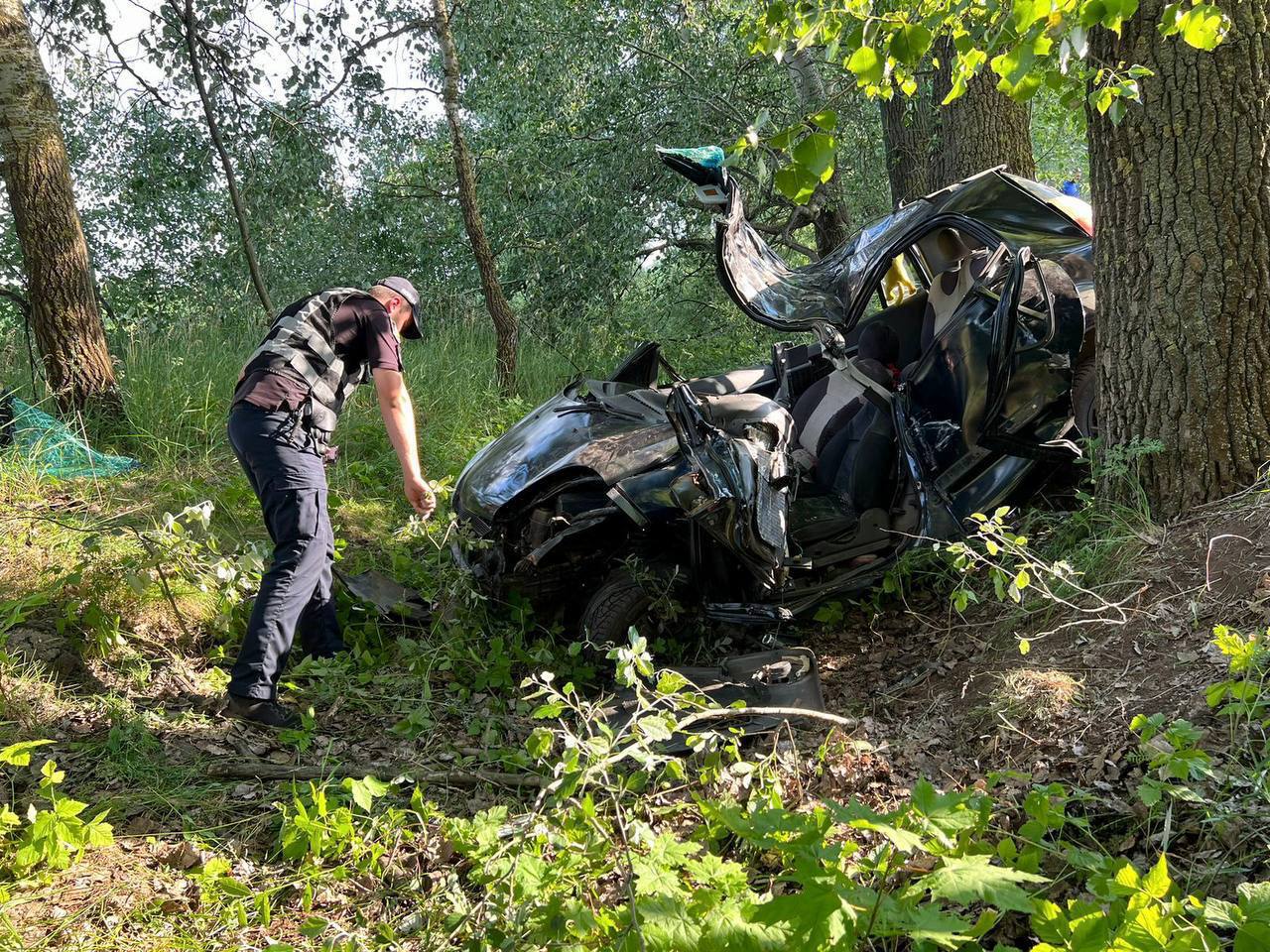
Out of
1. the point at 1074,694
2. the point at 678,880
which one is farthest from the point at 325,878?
the point at 1074,694

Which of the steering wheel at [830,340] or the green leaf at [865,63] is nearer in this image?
the green leaf at [865,63]

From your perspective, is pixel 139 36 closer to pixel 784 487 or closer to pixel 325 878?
pixel 784 487

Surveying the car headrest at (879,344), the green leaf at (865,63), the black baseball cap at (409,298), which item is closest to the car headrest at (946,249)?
the car headrest at (879,344)

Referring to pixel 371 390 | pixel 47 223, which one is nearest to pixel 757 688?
pixel 371 390

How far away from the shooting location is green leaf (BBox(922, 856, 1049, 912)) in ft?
5.70

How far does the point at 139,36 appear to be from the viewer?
787 cm

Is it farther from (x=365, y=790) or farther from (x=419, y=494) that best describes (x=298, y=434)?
(x=365, y=790)

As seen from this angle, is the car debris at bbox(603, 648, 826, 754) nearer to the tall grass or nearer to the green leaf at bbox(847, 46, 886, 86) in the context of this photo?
the green leaf at bbox(847, 46, 886, 86)

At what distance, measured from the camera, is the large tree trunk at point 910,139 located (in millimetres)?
8828

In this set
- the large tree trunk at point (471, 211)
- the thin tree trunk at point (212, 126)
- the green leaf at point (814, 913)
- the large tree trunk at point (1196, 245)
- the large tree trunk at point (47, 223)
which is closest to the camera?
the green leaf at point (814, 913)

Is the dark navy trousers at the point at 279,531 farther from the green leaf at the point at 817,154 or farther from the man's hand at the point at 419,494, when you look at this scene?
the green leaf at the point at 817,154

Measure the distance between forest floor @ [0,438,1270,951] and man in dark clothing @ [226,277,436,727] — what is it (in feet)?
1.08

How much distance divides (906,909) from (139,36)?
890 centimetres

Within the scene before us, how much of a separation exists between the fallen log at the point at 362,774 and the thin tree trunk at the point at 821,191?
6.91 meters
